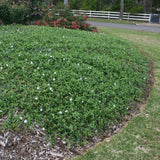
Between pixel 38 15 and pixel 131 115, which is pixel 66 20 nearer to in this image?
pixel 38 15

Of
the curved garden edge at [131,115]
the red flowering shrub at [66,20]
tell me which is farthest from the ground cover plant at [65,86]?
the red flowering shrub at [66,20]

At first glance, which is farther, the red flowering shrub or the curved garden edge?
the red flowering shrub

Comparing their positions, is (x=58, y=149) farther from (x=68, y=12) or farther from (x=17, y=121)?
(x=68, y=12)

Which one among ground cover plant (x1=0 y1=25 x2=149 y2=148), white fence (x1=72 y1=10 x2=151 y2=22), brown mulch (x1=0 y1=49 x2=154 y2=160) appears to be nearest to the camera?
brown mulch (x1=0 y1=49 x2=154 y2=160)

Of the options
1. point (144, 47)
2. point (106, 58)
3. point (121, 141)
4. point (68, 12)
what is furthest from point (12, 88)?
point (68, 12)

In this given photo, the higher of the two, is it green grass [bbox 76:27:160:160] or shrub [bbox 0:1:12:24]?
shrub [bbox 0:1:12:24]

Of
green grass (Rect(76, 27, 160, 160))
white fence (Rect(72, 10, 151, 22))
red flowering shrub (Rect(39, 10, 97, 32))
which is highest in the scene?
white fence (Rect(72, 10, 151, 22))

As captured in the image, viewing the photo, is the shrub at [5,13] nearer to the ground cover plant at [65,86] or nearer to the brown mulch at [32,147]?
the ground cover plant at [65,86]

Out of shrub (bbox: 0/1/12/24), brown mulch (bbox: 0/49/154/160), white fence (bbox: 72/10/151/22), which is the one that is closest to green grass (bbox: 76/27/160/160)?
brown mulch (bbox: 0/49/154/160)

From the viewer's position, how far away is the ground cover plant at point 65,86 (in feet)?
11.7

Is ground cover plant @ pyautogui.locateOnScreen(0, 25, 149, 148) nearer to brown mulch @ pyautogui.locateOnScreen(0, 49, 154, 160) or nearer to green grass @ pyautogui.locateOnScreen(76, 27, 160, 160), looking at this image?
brown mulch @ pyautogui.locateOnScreen(0, 49, 154, 160)

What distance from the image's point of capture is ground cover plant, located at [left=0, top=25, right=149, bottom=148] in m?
3.57

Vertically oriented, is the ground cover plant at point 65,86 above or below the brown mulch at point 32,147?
above

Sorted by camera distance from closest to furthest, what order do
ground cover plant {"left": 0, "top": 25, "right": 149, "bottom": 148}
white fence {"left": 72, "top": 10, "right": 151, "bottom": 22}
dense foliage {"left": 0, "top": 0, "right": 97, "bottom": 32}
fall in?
ground cover plant {"left": 0, "top": 25, "right": 149, "bottom": 148} → dense foliage {"left": 0, "top": 0, "right": 97, "bottom": 32} → white fence {"left": 72, "top": 10, "right": 151, "bottom": 22}
